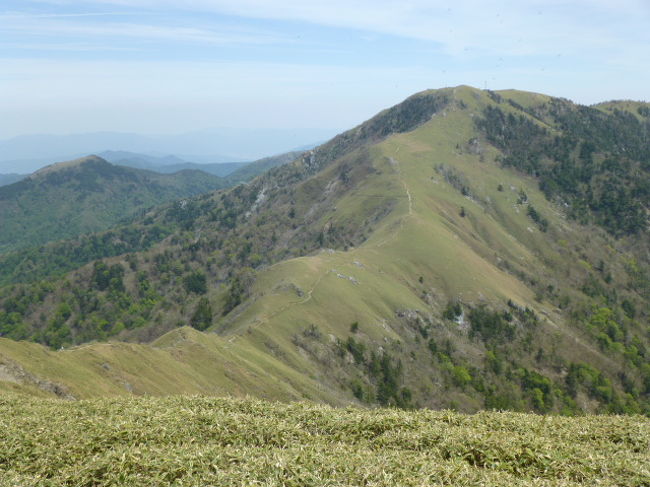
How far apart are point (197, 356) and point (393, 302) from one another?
58.5 meters

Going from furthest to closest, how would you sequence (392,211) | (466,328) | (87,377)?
(392,211) → (466,328) → (87,377)

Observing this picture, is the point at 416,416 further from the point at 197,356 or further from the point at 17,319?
the point at 17,319

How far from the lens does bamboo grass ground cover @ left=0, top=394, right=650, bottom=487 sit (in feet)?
59.5

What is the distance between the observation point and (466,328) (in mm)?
124125

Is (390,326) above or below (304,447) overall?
below

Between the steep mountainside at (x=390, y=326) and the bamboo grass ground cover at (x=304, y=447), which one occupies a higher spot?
the bamboo grass ground cover at (x=304, y=447)

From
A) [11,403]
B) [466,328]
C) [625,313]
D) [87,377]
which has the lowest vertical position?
[625,313]

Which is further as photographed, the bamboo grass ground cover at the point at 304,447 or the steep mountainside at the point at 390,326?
the steep mountainside at the point at 390,326

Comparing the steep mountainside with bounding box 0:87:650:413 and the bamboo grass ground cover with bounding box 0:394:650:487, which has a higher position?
the bamboo grass ground cover with bounding box 0:394:650:487

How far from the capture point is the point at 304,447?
21.6m

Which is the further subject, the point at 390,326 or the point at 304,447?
the point at 390,326

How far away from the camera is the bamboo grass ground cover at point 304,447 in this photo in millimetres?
18125

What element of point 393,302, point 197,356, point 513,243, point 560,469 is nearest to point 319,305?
point 393,302

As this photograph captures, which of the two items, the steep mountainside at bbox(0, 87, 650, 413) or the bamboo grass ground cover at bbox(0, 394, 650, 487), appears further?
the steep mountainside at bbox(0, 87, 650, 413)
